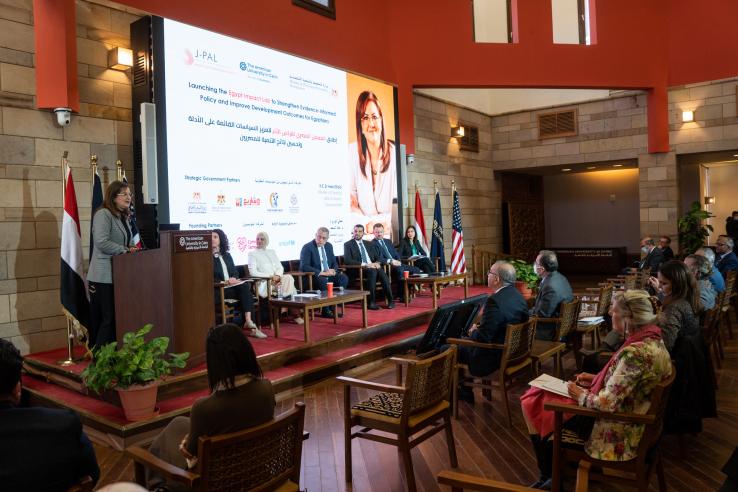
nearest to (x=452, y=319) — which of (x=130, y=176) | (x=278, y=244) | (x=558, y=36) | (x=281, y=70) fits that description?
(x=278, y=244)

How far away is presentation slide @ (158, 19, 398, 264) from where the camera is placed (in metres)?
5.43

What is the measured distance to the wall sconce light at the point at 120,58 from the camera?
5199mm

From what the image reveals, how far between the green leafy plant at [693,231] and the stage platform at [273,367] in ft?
18.2

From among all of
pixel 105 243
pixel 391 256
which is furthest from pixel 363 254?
pixel 105 243

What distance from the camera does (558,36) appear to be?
11.4m

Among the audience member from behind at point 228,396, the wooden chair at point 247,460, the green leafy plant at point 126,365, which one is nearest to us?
the wooden chair at point 247,460

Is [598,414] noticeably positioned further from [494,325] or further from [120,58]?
[120,58]

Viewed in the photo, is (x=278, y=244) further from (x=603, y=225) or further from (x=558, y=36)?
(x=603, y=225)

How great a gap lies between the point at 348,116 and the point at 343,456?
17.5 feet

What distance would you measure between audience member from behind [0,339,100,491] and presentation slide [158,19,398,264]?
3.87 m

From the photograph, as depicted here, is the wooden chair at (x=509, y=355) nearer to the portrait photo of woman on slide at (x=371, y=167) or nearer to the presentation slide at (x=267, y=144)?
the presentation slide at (x=267, y=144)

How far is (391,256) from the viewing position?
774 cm

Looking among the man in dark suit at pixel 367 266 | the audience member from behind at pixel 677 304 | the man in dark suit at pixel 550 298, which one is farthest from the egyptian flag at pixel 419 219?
the audience member from behind at pixel 677 304

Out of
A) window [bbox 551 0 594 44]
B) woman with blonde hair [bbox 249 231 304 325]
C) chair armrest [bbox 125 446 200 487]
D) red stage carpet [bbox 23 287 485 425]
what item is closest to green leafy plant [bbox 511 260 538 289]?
red stage carpet [bbox 23 287 485 425]
